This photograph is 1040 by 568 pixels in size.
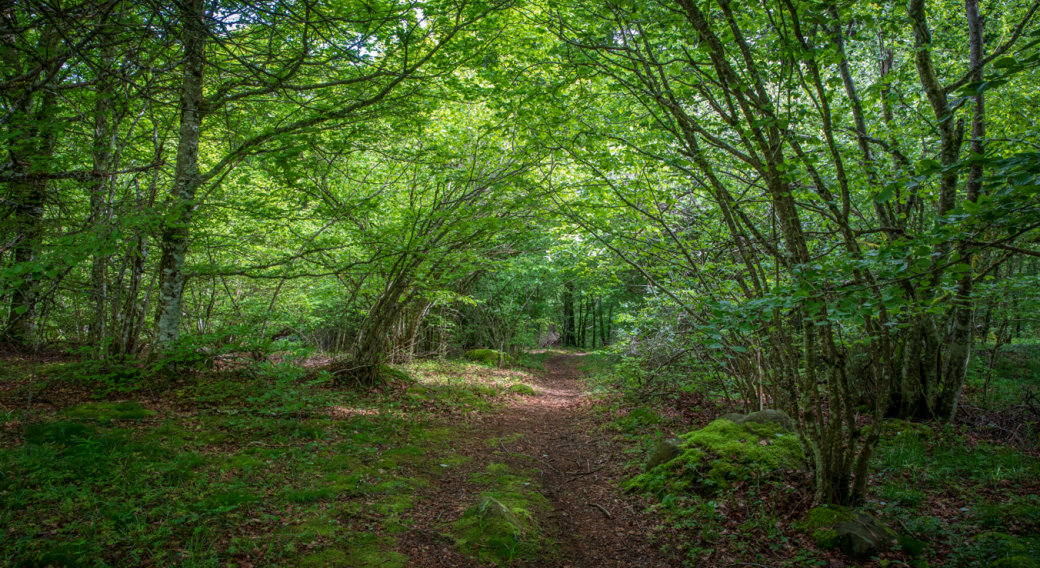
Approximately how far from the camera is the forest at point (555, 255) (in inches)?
133

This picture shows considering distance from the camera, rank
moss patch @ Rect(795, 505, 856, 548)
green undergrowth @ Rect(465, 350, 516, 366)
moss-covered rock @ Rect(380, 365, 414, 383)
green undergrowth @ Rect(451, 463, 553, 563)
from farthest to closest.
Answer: green undergrowth @ Rect(465, 350, 516, 366) < moss-covered rock @ Rect(380, 365, 414, 383) < green undergrowth @ Rect(451, 463, 553, 563) < moss patch @ Rect(795, 505, 856, 548)

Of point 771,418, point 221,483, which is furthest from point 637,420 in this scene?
point 221,483

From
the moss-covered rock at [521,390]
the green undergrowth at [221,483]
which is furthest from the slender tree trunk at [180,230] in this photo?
the moss-covered rock at [521,390]

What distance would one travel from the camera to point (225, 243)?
24.5 ft

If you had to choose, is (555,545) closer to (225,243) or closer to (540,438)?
(540,438)

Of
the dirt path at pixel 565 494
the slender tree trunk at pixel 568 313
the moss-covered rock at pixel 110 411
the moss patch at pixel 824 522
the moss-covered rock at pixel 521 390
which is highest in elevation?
the slender tree trunk at pixel 568 313

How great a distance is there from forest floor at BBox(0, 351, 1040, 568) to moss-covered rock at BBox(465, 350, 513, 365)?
8.41 metres

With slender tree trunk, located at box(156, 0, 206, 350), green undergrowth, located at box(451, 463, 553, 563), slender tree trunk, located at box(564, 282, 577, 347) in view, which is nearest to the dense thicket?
slender tree trunk, located at box(156, 0, 206, 350)

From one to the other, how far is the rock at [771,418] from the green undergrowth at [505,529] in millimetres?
2796

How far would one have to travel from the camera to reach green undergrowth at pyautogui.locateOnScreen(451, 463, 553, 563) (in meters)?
3.68

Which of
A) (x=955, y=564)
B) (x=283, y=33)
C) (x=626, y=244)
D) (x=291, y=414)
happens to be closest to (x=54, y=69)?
(x=283, y=33)

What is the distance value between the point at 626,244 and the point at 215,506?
550 cm

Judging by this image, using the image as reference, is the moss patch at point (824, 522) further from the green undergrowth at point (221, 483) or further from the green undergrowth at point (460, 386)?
the green undergrowth at point (460, 386)

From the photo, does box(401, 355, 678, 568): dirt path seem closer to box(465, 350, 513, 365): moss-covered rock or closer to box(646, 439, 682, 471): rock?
box(646, 439, 682, 471): rock
